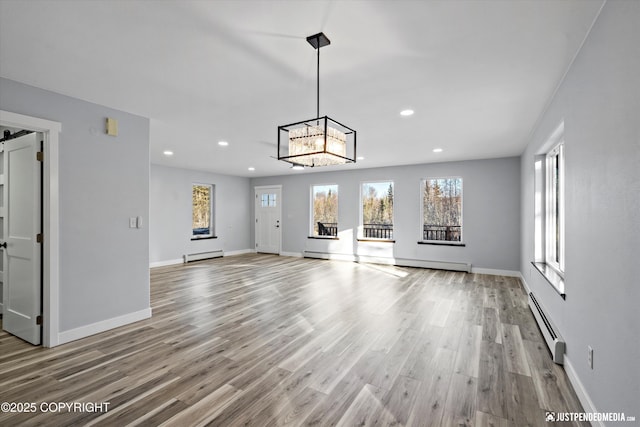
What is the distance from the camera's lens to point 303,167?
3.52 m

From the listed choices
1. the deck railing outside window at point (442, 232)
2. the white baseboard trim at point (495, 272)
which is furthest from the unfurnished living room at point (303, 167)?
the deck railing outside window at point (442, 232)

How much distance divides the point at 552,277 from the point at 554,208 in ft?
3.01

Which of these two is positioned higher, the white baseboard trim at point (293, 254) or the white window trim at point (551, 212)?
the white window trim at point (551, 212)

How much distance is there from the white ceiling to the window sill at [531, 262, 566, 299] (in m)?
Answer: 1.87

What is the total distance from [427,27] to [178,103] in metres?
2.63

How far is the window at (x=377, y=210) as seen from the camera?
8.00m

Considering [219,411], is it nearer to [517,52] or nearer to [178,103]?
[178,103]

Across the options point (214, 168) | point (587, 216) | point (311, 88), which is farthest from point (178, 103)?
point (214, 168)

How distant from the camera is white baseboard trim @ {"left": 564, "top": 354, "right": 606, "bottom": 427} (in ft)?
6.39

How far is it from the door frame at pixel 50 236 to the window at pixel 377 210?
6485 millimetres

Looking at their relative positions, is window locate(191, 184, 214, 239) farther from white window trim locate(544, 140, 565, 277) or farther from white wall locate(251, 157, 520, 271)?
white window trim locate(544, 140, 565, 277)

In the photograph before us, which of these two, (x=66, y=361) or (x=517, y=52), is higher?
(x=517, y=52)

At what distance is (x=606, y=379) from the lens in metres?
1.75

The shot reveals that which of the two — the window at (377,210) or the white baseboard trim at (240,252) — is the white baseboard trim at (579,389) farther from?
the white baseboard trim at (240,252)
